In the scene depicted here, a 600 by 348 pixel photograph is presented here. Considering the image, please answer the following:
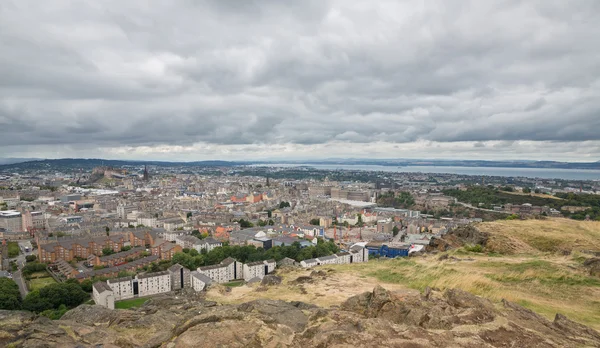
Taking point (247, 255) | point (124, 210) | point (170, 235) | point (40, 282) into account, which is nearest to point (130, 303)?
point (40, 282)

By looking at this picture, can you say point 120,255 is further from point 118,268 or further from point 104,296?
point 104,296

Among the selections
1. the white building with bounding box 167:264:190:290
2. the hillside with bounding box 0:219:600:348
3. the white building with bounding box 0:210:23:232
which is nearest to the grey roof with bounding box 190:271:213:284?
the white building with bounding box 167:264:190:290

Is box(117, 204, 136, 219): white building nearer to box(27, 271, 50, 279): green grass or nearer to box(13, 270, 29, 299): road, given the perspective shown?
box(27, 271, 50, 279): green grass

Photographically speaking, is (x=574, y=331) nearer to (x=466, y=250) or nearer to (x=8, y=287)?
(x=466, y=250)

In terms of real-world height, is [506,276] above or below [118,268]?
above

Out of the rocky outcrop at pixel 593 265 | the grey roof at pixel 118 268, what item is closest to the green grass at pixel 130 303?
the grey roof at pixel 118 268

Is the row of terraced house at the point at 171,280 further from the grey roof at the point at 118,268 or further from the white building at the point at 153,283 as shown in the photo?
the grey roof at the point at 118,268
